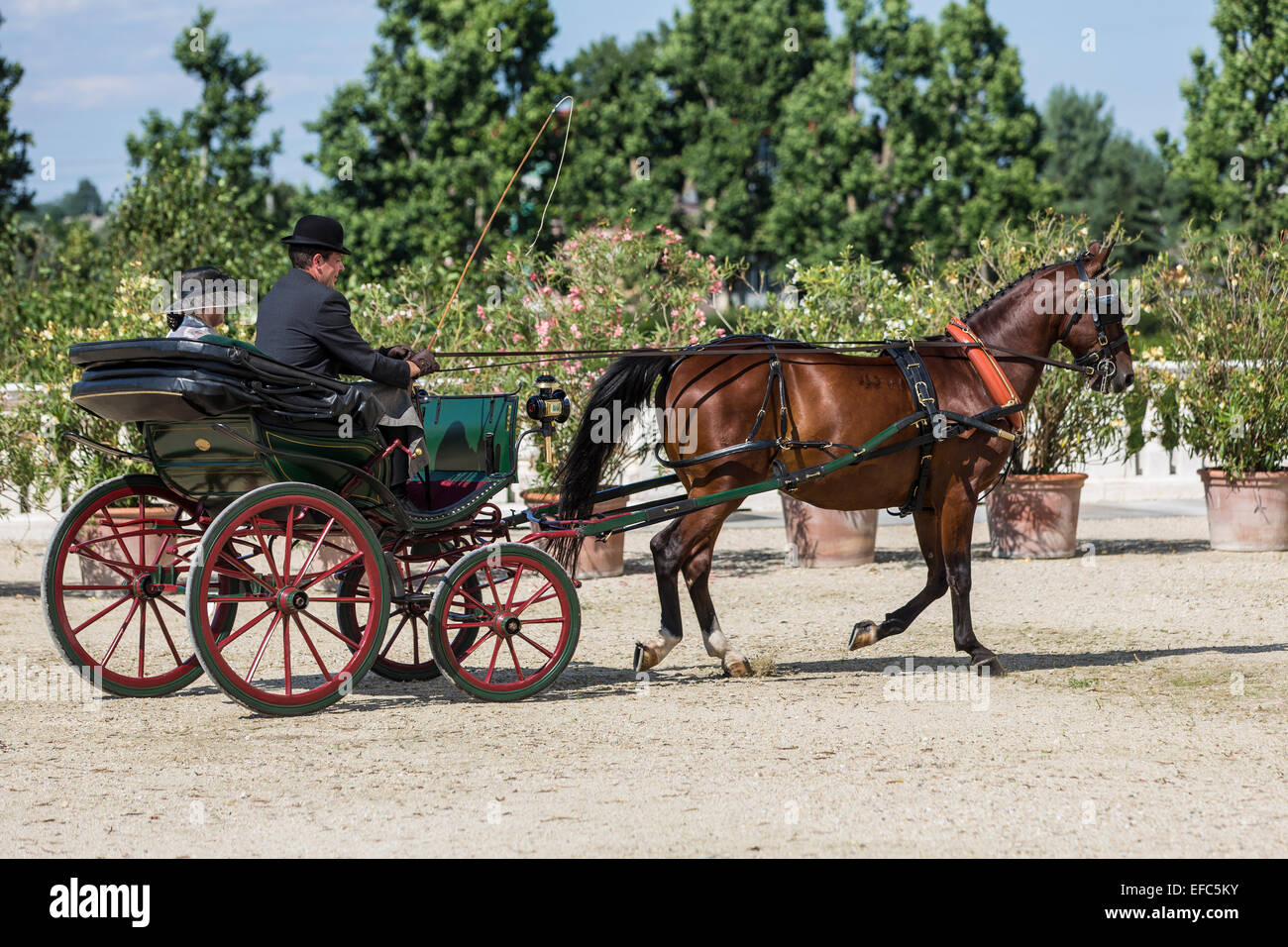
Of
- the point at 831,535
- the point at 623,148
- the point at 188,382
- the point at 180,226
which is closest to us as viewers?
the point at 188,382

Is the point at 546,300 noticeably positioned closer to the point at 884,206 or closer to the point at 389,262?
the point at 389,262

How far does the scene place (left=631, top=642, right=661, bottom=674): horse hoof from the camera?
736 cm

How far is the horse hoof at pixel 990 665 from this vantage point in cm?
748

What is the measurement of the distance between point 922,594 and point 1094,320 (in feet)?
5.90

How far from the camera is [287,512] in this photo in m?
6.29

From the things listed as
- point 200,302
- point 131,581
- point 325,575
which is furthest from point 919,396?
point 131,581

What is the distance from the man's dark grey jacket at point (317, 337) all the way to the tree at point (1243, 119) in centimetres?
2923

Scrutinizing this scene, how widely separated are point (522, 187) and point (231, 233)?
8.22m

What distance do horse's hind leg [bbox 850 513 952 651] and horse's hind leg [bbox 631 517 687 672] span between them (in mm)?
1042

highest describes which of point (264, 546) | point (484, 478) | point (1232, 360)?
point (1232, 360)

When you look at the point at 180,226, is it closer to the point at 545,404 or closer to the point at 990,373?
the point at 545,404

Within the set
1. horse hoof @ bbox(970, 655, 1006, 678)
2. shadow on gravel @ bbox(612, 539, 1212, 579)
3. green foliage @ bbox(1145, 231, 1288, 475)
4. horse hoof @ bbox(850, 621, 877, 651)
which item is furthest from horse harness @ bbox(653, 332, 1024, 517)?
green foliage @ bbox(1145, 231, 1288, 475)

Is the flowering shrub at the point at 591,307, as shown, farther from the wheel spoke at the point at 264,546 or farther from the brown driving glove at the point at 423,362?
the wheel spoke at the point at 264,546
